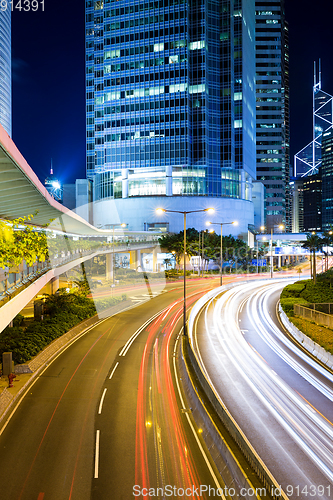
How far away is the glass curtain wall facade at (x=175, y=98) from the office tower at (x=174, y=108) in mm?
298

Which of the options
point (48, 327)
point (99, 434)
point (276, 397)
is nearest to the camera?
point (99, 434)

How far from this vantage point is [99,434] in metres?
12.5

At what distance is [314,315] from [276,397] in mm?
15281

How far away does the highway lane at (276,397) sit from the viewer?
10234mm

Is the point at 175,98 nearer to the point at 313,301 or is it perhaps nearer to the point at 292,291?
the point at 292,291

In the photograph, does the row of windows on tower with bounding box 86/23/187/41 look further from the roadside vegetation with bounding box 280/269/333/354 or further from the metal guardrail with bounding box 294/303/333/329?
the metal guardrail with bounding box 294/303/333/329

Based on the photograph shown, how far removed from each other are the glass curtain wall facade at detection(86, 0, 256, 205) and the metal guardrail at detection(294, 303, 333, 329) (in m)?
73.6

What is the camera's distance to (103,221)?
362ft

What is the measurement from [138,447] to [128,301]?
92.9 feet

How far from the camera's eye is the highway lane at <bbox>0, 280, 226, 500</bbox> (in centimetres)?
994

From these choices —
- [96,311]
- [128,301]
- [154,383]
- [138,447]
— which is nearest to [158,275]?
[128,301]

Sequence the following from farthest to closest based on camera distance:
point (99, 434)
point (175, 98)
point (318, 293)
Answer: point (175, 98) < point (318, 293) < point (99, 434)

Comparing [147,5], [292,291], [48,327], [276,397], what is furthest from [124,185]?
[276,397]

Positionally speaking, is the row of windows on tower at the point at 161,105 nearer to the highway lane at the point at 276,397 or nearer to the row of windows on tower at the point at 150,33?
the row of windows on tower at the point at 150,33
